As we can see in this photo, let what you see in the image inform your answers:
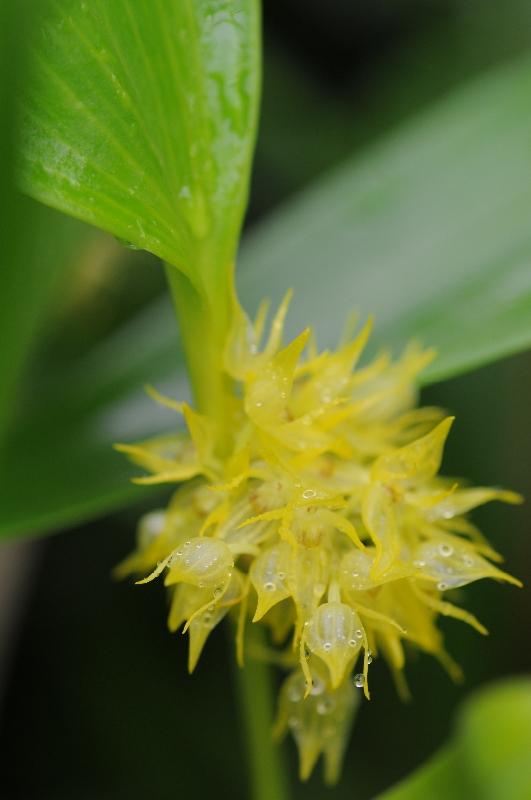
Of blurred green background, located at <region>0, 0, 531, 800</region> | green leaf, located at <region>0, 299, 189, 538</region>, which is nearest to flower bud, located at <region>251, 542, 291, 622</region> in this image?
green leaf, located at <region>0, 299, 189, 538</region>

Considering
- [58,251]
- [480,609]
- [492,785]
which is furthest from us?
[480,609]

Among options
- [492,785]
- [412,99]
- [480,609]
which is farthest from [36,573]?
[412,99]

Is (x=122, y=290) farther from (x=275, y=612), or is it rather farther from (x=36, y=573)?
(x=275, y=612)

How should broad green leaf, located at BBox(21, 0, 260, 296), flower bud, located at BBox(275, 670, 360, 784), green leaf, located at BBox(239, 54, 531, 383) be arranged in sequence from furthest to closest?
1. green leaf, located at BBox(239, 54, 531, 383)
2. flower bud, located at BBox(275, 670, 360, 784)
3. broad green leaf, located at BBox(21, 0, 260, 296)

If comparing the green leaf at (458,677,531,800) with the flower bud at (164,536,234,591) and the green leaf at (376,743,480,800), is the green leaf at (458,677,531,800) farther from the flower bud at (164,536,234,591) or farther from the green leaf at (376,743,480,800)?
the flower bud at (164,536,234,591)

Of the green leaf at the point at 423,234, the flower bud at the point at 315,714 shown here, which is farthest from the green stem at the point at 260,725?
the green leaf at the point at 423,234
